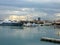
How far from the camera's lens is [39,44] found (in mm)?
44844

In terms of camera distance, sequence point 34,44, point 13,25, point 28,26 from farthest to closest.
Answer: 1. point 13,25
2. point 28,26
3. point 34,44

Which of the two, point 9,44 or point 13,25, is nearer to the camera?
point 9,44

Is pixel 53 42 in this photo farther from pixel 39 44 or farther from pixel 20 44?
pixel 20 44

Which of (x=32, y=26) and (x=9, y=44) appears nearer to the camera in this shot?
(x=9, y=44)

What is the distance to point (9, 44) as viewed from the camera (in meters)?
47.2

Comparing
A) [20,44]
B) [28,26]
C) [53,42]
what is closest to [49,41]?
[53,42]

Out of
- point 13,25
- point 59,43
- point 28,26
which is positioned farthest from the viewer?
point 13,25

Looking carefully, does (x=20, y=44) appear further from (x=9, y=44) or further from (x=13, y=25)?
(x=13, y=25)

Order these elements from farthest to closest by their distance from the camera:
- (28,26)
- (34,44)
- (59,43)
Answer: (28,26)
(34,44)
(59,43)

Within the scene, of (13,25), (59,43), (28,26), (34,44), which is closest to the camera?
(59,43)

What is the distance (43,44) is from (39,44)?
79 centimetres

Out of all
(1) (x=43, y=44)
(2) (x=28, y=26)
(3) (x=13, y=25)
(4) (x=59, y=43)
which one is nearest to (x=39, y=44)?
(1) (x=43, y=44)

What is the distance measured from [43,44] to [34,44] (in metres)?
1.94

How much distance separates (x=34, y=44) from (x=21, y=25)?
306 feet
